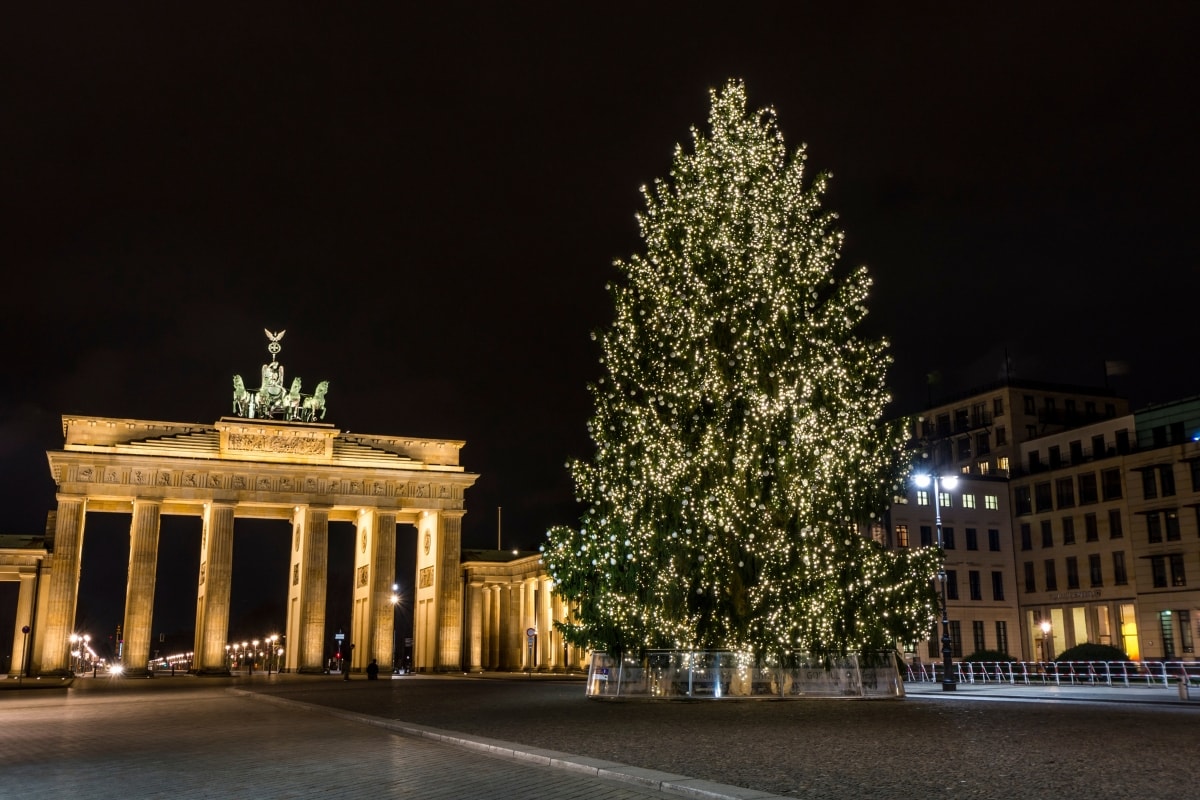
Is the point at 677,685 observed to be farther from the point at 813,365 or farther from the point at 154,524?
the point at 154,524

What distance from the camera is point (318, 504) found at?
8500cm

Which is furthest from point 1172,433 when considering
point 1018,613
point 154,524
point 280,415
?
point 154,524

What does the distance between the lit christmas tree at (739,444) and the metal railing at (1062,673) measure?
757 inches

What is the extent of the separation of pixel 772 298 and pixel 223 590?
6223 centimetres

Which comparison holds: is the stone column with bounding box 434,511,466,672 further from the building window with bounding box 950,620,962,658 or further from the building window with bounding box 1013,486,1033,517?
the building window with bounding box 1013,486,1033,517

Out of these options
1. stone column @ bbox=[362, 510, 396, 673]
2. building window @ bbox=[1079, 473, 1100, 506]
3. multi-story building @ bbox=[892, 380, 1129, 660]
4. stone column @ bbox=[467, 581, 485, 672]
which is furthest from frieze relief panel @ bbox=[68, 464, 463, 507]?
building window @ bbox=[1079, 473, 1100, 506]

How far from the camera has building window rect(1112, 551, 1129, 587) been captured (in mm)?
72188

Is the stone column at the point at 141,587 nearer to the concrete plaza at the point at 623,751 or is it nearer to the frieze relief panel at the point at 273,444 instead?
the frieze relief panel at the point at 273,444

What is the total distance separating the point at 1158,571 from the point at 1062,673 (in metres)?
25.8

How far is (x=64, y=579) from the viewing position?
77375 mm

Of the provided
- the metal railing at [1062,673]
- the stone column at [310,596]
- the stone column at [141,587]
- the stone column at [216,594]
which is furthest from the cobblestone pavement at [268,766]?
the stone column at [310,596]

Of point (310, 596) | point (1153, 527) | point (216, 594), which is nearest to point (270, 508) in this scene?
point (310, 596)

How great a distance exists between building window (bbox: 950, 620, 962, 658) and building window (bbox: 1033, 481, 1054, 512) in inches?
442

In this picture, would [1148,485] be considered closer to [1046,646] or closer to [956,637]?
[1046,646]
